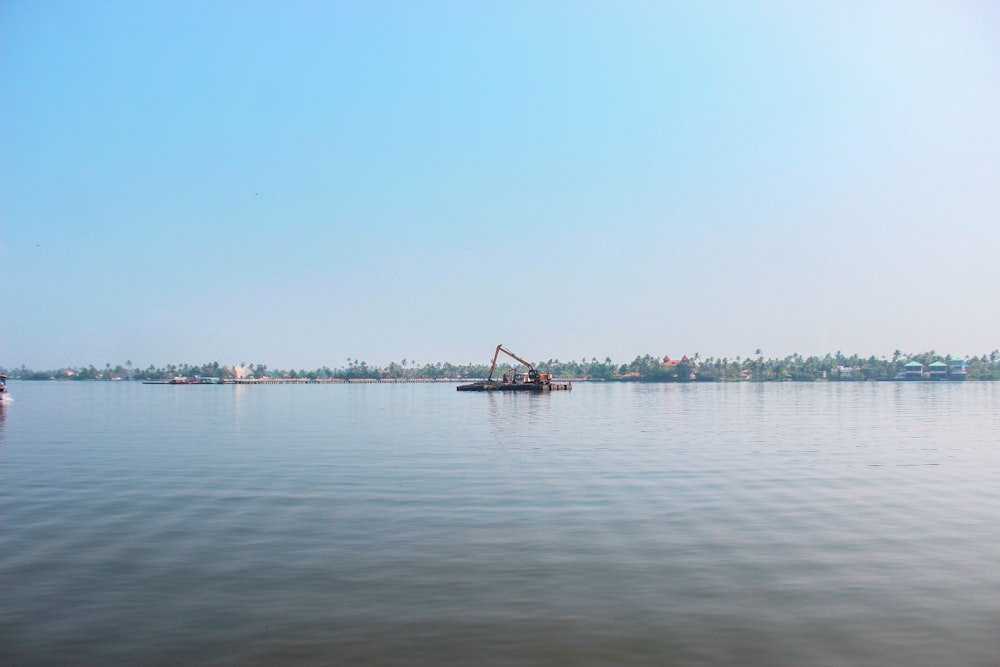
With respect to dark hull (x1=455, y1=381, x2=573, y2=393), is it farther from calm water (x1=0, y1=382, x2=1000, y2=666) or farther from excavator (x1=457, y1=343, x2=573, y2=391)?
calm water (x1=0, y1=382, x2=1000, y2=666)

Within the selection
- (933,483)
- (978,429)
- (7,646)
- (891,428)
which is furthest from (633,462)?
(978,429)

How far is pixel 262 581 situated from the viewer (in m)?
13.3

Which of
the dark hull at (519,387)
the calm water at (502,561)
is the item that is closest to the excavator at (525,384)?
the dark hull at (519,387)

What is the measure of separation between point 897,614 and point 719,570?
10.5 feet

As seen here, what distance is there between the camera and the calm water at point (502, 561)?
34.2 feet

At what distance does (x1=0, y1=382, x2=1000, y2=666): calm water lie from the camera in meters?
10.4

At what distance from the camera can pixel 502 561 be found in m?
14.7

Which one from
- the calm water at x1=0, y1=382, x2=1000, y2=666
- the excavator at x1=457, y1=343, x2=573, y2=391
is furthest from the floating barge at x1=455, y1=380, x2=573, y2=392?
the calm water at x1=0, y1=382, x2=1000, y2=666

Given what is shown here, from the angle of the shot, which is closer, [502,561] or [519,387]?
[502,561]

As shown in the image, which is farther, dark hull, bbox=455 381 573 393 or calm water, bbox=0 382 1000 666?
dark hull, bbox=455 381 573 393

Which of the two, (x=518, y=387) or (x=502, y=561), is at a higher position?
(x=518, y=387)

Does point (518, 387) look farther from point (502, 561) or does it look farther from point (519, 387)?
point (502, 561)

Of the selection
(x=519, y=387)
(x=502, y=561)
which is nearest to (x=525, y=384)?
(x=519, y=387)

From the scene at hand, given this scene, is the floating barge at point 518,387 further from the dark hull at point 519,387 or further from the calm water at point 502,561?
the calm water at point 502,561
